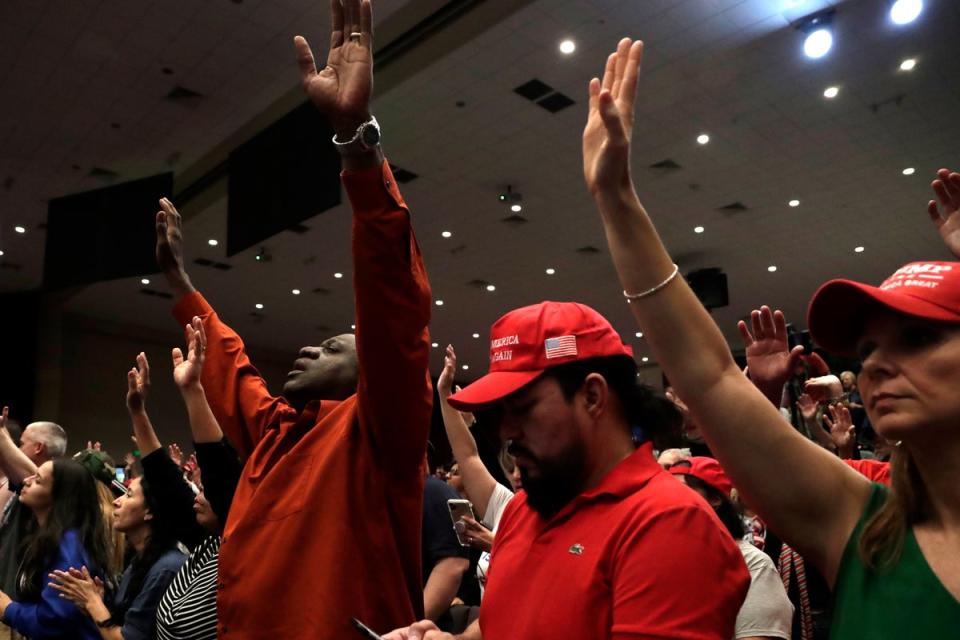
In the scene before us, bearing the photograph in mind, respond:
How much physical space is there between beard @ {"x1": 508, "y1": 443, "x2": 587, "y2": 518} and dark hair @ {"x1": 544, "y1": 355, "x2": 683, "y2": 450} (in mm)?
126

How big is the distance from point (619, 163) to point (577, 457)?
592 mm

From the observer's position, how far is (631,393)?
64.8 inches

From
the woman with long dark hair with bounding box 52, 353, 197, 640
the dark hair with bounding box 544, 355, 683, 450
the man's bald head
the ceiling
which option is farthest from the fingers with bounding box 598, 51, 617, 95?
the ceiling

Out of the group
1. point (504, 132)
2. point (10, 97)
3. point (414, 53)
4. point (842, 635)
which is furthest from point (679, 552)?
point (10, 97)

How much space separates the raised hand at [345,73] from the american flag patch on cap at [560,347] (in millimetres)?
563

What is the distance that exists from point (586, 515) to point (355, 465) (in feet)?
1.86

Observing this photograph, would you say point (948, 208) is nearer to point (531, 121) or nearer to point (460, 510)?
point (460, 510)

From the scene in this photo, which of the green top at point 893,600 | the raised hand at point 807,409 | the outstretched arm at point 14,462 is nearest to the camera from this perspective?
the green top at point 893,600

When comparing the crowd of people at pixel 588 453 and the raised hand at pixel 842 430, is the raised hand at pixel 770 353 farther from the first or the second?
the raised hand at pixel 842 430

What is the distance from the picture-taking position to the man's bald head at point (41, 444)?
4.80 meters

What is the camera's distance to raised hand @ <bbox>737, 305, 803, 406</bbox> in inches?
69.2

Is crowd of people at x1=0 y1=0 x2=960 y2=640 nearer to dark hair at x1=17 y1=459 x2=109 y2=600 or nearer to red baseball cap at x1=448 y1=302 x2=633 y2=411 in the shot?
red baseball cap at x1=448 y1=302 x2=633 y2=411

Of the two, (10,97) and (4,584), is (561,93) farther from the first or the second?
(4,584)

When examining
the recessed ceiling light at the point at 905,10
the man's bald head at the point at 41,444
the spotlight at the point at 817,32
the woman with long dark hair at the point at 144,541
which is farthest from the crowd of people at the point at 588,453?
the recessed ceiling light at the point at 905,10
